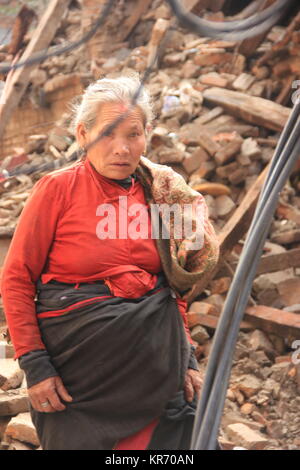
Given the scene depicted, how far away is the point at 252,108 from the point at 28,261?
3.79 meters

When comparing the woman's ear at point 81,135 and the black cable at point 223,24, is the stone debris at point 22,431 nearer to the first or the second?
the woman's ear at point 81,135

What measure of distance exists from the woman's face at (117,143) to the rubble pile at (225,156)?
0.97 metres

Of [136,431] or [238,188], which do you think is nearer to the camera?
[136,431]

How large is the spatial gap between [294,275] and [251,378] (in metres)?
1.07

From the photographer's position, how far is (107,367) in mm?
2182

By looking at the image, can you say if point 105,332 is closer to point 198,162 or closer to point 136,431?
point 136,431

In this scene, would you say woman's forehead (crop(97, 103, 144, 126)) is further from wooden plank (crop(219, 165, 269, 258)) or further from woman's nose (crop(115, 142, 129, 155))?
wooden plank (crop(219, 165, 269, 258))

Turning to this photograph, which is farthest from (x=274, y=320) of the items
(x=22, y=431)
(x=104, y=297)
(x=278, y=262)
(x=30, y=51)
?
(x=30, y=51)

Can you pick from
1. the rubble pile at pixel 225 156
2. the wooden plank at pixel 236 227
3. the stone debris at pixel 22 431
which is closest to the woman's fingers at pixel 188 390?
the rubble pile at pixel 225 156

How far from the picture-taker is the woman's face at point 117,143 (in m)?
2.27

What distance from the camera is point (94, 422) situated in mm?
2178

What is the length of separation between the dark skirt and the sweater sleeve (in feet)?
0.22

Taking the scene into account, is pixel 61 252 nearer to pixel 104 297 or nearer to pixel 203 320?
pixel 104 297
